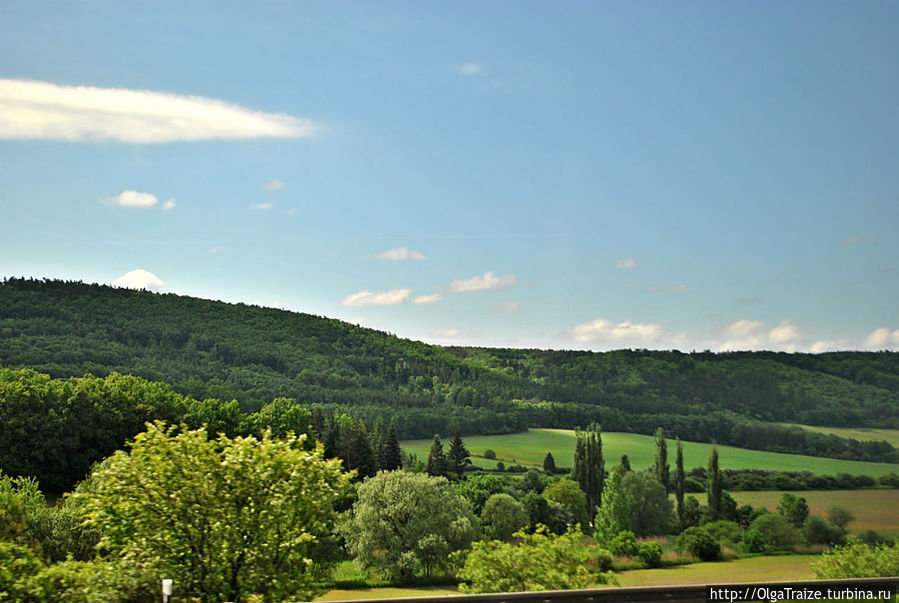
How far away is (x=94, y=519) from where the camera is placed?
55.9ft

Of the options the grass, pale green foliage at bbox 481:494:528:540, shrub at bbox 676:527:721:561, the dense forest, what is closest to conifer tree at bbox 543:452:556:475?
the dense forest

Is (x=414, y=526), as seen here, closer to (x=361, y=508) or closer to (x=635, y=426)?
(x=361, y=508)

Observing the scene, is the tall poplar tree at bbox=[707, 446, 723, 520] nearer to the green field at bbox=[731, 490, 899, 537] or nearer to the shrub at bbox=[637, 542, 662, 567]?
the green field at bbox=[731, 490, 899, 537]

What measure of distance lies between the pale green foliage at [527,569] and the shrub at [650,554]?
34.0 metres

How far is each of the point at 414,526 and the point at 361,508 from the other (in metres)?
3.50

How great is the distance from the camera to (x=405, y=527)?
47.5 metres

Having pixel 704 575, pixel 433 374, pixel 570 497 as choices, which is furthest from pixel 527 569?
pixel 433 374

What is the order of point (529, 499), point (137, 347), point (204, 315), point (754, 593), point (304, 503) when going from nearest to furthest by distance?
1. point (754, 593)
2. point (304, 503)
3. point (529, 499)
4. point (137, 347)
5. point (204, 315)

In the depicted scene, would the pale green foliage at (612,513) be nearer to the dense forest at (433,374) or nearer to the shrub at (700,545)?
the shrub at (700,545)

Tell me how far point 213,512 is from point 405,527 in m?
32.4

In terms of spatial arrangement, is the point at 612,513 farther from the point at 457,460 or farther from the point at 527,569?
the point at 527,569

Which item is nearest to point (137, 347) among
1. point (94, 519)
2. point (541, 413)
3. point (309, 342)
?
point (309, 342)

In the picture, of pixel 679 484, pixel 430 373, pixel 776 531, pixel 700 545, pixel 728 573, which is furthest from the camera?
pixel 430 373

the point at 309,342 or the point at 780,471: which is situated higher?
the point at 309,342
